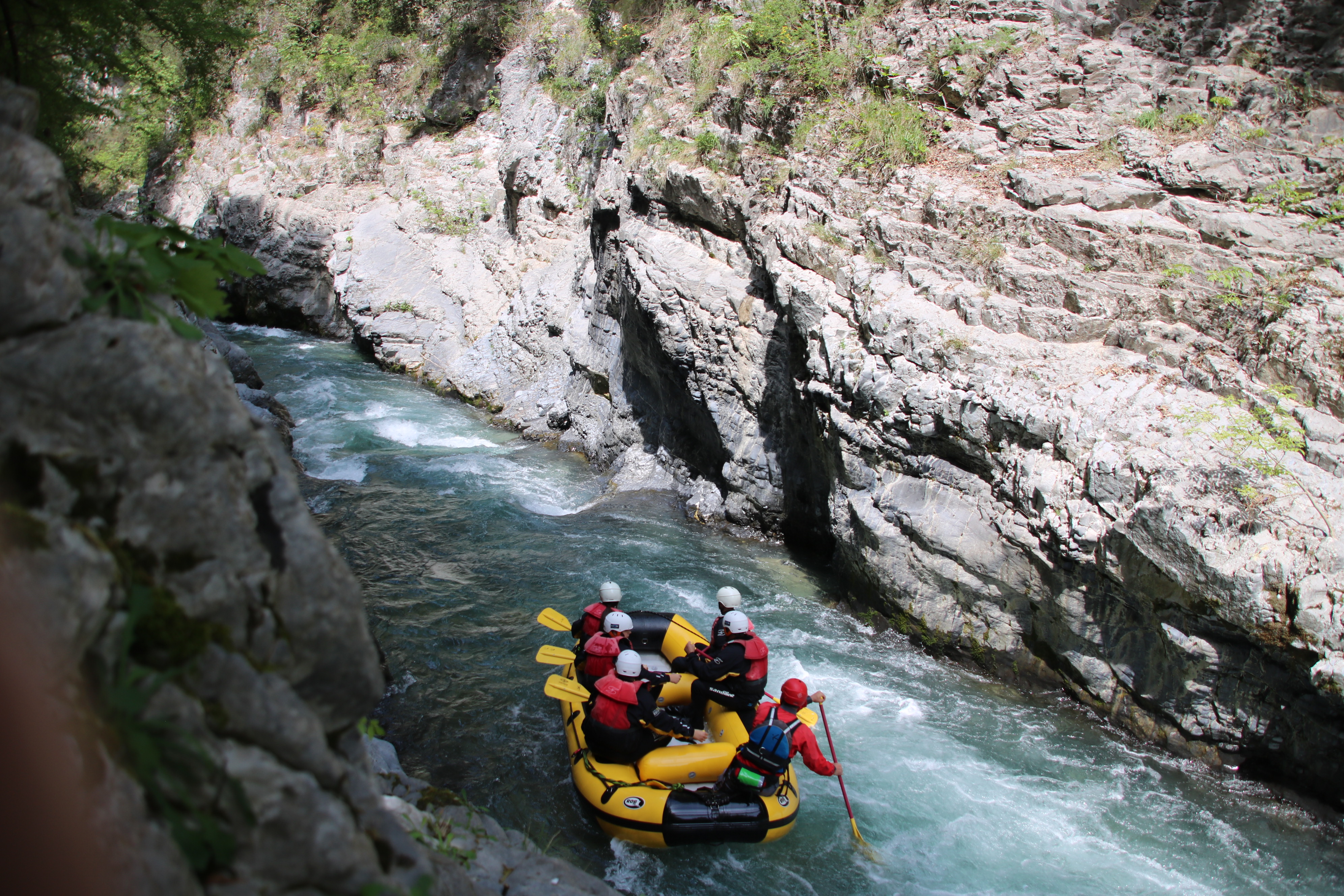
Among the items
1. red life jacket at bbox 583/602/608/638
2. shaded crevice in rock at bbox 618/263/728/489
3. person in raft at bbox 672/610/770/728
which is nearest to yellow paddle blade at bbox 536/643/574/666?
red life jacket at bbox 583/602/608/638

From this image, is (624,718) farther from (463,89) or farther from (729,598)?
(463,89)

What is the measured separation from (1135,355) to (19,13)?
801cm

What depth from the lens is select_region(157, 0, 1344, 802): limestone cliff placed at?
5961 mm

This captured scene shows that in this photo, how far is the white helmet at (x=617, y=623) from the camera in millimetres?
6230

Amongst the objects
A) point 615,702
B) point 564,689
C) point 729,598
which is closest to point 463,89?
point 729,598

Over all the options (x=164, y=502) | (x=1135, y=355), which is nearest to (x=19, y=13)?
(x=164, y=502)

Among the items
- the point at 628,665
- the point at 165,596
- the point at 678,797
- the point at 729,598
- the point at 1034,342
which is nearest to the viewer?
the point at 165,596

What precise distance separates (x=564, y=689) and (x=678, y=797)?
1.13 m

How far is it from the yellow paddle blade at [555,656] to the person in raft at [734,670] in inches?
40.5

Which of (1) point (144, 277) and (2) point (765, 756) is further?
(2) point (765, 756)

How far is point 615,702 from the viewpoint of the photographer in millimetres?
5410

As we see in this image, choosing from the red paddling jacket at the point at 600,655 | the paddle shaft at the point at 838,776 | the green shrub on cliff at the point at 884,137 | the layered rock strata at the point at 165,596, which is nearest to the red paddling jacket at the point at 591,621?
the red paddling jacket at the point at 600,655

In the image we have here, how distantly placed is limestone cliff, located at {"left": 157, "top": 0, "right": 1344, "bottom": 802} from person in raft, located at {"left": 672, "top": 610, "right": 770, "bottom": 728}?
2455 millimetres

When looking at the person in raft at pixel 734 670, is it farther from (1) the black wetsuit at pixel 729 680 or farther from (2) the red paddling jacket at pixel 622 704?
(2) the red paddling jacket at pixel 622 704
